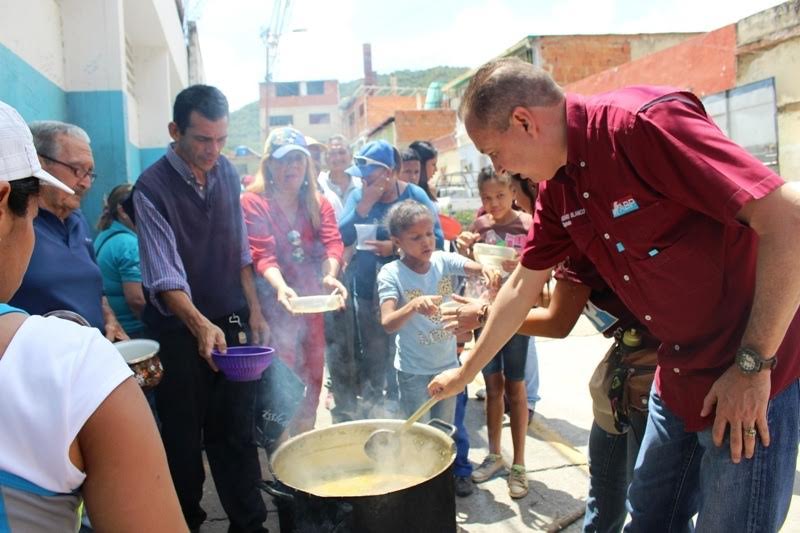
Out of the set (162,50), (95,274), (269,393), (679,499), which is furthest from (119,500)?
(162,50)

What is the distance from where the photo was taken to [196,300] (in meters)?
3.21

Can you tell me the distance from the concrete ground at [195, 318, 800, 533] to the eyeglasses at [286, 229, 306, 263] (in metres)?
1.47

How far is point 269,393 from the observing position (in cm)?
374

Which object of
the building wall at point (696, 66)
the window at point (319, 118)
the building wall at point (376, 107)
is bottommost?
the building wall at point (696, 66)

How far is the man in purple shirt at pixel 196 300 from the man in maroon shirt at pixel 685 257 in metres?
1.63

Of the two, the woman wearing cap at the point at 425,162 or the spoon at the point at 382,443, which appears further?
the woman wearing cap at the point at 425,162

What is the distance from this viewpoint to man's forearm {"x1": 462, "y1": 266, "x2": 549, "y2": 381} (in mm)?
2453

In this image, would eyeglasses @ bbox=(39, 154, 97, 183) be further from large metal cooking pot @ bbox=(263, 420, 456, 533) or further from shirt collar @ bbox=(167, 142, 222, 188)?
large metal cooking pot @ bbox=(263, 420, 456, 533)

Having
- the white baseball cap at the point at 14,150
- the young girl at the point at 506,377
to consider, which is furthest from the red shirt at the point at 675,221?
the young girl at the point at 506,377

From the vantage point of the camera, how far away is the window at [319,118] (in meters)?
66.8

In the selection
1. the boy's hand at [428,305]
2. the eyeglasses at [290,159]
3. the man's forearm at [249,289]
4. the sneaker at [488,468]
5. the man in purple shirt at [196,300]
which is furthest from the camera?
the eyeglasses at [290,159]

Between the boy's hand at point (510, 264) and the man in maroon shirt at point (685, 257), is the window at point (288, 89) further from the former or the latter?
the man in maroon shirt at point (685, 257)

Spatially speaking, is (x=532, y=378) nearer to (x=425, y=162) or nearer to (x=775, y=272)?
(x=425, y=162)

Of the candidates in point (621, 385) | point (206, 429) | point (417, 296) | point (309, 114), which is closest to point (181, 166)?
point (206, 429)
